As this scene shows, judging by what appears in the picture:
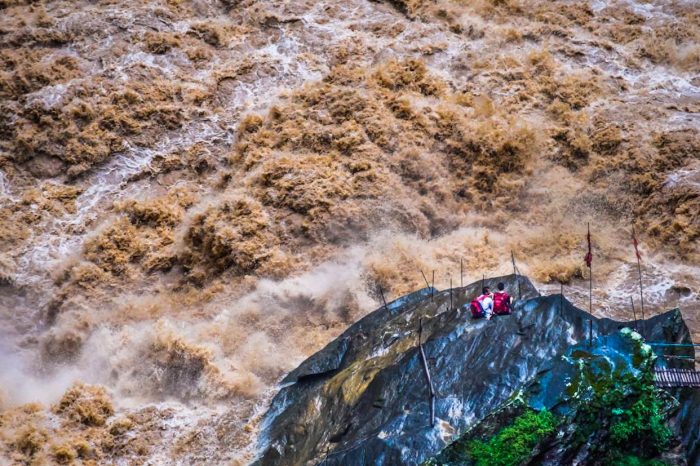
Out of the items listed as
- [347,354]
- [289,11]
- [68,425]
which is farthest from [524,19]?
[68,425]

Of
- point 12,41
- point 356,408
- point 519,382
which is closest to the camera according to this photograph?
point 519,382

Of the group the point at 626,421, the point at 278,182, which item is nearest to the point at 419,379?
the point at 626,421

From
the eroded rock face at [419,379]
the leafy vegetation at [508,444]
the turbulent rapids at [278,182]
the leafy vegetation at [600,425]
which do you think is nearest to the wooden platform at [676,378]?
the leafy vegetation at [600,425]

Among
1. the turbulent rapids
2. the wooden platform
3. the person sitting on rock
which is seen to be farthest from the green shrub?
the turbulent rapids

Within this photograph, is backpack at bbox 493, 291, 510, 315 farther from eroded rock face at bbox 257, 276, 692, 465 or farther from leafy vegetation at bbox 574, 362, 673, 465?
leafy vegetation at bbox 574, 362, 673, 465

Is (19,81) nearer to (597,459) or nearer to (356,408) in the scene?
(356,408)

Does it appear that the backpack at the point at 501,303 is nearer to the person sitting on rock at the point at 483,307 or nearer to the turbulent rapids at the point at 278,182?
the person sitting on rock at the point at 483,307
